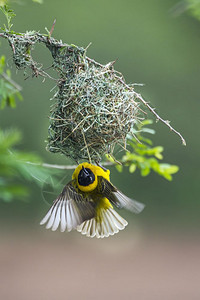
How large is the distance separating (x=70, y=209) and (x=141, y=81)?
566 centimetres

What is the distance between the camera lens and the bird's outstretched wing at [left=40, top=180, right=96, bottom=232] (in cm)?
206

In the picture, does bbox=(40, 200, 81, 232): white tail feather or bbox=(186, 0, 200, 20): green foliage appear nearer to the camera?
bbox=(186, 0, 200, 20): green foliage

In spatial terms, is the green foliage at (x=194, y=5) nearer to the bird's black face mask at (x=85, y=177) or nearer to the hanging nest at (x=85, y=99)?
the hanging nest at (x=85, y=99)

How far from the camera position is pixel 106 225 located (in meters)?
2.45

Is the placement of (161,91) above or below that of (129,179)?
above

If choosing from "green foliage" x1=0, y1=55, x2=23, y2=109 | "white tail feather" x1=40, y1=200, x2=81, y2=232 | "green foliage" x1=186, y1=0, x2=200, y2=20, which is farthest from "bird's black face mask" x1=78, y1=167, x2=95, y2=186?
"green foliage" x1=186, y1=0, x2=200, y2=20

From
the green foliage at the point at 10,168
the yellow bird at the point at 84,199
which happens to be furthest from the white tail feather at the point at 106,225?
the green foliage at the point at 10,168

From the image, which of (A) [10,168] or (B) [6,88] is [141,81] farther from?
(A) [10,168]

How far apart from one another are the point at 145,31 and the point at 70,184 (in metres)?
6.18

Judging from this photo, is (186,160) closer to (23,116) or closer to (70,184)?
(23,116)

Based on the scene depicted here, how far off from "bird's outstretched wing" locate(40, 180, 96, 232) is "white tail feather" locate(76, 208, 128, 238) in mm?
160

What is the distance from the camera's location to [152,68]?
25.6ft

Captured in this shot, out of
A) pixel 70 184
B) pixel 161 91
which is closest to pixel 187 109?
pixel 161 91

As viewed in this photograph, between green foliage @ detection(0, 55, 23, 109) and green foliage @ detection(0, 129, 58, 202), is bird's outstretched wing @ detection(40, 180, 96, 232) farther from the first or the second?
green foliage @ detection(0, 129, 58, 202)
